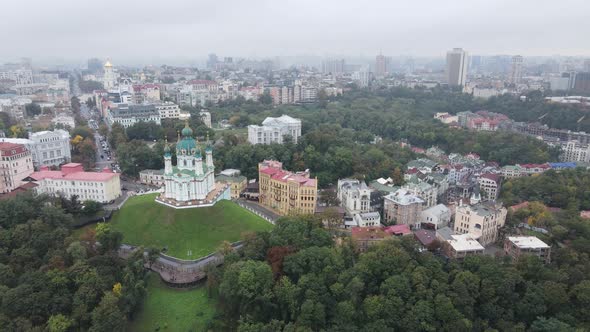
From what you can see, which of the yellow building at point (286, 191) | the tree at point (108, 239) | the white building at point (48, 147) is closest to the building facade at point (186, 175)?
the tree at point (108, 239)

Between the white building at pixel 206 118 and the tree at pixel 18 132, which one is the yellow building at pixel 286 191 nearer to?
the white building at pixel 206 118

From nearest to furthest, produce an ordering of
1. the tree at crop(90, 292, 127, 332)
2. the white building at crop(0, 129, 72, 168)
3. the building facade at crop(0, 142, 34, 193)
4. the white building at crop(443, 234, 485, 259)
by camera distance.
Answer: the tree at crop(90, 292, 127, 332) < the white building at crop(443, 234, 485, 259) < the building facade at crop(0, 142, 34, 193) < the white building at crop(0, 129, 72, 168)

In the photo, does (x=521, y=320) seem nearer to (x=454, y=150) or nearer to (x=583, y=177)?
(x=583, y=177)

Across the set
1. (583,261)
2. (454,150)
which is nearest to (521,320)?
(583,261)

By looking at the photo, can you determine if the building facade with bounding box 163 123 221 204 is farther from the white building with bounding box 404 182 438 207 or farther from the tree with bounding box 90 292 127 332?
the white building with bounding box 404 182 438 207

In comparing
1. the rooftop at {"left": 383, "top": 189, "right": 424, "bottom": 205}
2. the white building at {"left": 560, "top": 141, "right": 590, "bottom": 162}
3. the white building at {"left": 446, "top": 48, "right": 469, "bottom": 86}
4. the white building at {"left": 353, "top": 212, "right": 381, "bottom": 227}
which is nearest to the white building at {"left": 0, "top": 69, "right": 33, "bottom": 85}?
the white building at {"left": 353, "top": 212, "right": 381, "bottom": 227}

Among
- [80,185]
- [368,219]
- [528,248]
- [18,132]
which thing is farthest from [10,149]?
[528,248]
